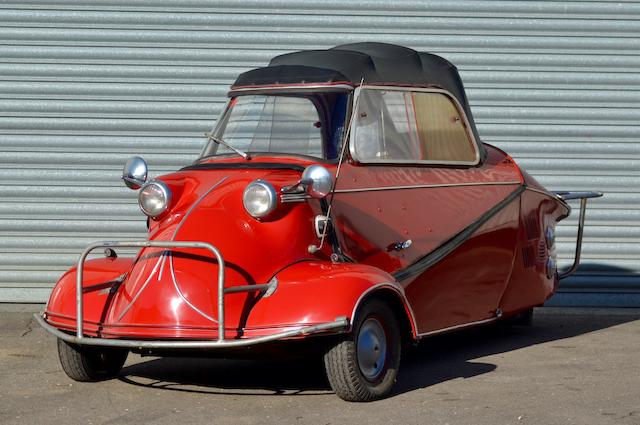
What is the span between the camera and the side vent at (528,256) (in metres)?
8.84

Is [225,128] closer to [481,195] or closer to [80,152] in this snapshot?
[481,195]

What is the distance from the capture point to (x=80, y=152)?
11.4 m

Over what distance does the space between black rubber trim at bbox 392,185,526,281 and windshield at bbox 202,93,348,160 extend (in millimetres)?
865

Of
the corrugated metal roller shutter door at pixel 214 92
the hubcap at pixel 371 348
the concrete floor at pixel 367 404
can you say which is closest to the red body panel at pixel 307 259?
the hubcap at pixel 371 348

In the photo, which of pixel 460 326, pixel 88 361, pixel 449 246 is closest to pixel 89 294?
pixel 88 361

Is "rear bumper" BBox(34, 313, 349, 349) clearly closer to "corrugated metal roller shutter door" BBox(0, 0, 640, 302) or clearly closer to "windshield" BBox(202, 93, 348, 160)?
"windshield" BBox(202, 93, 348, 160)

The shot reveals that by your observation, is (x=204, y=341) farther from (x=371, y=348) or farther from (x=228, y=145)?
(x=228, y=145)

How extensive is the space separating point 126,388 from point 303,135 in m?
1.88

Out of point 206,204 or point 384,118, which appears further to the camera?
point 384,118

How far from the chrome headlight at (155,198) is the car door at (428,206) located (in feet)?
3.24

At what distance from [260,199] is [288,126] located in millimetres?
980

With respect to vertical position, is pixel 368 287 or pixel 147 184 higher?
pixel 147 184

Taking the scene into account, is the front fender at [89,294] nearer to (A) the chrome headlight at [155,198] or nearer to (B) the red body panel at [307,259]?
(B) the red body panel at [307,259]

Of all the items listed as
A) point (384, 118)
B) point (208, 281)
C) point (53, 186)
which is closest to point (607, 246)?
point (384, 118)
